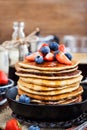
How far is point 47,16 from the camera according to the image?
12.1ft

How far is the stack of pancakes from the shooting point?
1.06 meters

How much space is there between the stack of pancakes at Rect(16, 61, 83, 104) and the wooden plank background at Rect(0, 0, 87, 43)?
101 inches

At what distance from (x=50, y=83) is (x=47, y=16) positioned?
269cm

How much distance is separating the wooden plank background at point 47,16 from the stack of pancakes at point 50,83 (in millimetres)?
2571

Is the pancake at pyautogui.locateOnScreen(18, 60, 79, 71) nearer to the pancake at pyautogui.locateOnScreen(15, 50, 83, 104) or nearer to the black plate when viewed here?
the pancake at pyautogui.locateOnScreen(15, 50, 83, 104)

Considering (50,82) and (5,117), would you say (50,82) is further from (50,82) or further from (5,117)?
(5,117)

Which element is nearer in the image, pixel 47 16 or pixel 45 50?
pixel 45 50

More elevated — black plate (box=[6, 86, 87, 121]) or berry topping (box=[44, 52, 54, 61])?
berry topping (box=[44, 52, 54, 61])

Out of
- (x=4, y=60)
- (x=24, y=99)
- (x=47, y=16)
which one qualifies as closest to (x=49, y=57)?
(x=24, y=99)

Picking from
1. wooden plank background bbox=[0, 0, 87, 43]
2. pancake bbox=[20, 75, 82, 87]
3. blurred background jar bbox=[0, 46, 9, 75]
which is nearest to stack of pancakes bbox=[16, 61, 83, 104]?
pancake bbox=[20, 75, 82, 87]

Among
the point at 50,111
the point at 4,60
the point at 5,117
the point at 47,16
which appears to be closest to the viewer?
the point at 50,111

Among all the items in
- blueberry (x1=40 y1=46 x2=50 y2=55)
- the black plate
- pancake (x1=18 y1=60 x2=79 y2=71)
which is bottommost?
the black plate

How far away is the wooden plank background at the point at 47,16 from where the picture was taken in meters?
3.60

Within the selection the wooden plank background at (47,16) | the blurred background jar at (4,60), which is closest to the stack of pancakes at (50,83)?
the blurred background jar at (4,60)
